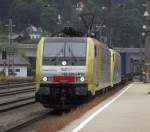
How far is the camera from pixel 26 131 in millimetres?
18516

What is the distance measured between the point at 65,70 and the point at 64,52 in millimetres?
871

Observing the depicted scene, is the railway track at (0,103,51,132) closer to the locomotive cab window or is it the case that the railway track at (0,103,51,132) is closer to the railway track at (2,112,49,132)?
the railway track at (2,112,49,132)

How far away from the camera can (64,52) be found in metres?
24.6

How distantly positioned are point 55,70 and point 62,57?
67cm

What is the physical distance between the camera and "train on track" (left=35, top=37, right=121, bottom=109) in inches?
937

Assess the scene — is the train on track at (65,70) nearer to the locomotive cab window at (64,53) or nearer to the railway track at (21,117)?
Result: the locomotive cab window at (64,53)

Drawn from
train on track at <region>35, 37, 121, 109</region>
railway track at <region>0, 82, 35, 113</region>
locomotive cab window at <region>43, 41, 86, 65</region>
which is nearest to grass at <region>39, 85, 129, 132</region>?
train on track at <region>35, 37, 121, 109</region>

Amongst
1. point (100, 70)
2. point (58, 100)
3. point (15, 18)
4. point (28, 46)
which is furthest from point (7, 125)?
point (15, 18)

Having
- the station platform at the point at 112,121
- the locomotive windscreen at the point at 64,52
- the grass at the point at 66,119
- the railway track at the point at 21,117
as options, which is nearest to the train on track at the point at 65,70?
the locomotive windscreen at the point at 64,52

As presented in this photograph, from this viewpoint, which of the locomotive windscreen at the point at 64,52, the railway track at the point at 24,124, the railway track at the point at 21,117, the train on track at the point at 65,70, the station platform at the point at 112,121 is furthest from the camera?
the locomotive windscreen at the point at 64,52

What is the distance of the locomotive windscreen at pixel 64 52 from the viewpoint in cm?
2442

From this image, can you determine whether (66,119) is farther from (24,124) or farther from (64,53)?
(64,53)

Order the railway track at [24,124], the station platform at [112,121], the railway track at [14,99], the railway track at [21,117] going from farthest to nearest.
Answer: the railway track at [14,99]
the railway track at [21,117]
the railway track at [24,124]
the station platform at [112,121]

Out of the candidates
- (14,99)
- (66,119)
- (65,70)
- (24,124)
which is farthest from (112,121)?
(14,99)
